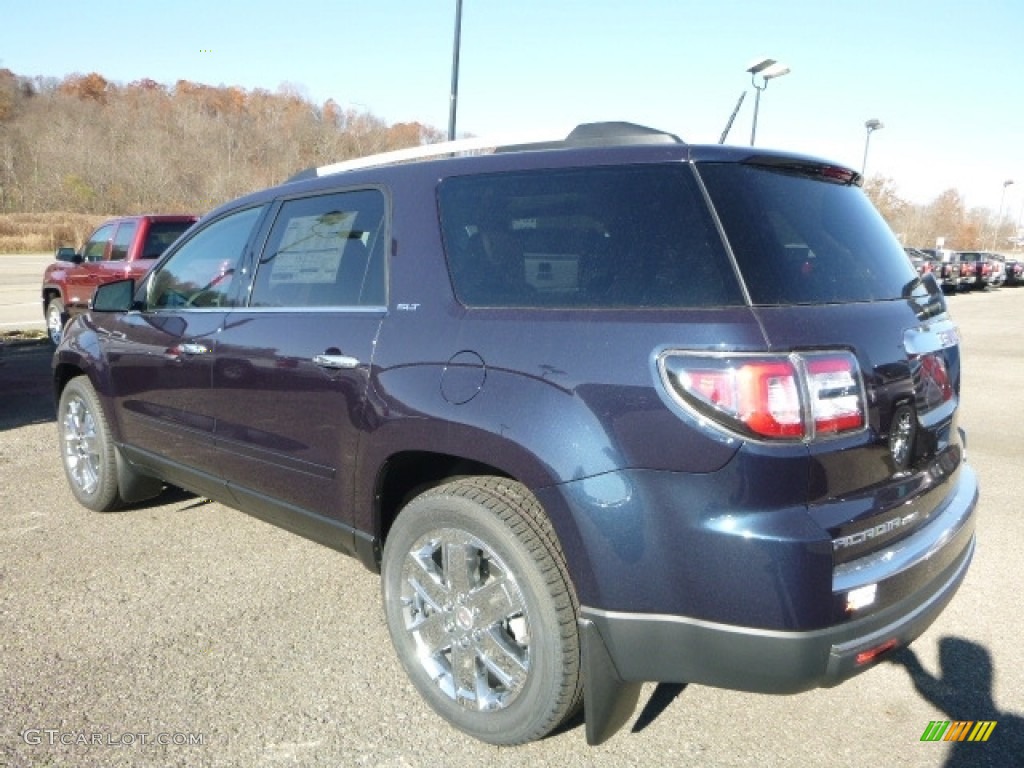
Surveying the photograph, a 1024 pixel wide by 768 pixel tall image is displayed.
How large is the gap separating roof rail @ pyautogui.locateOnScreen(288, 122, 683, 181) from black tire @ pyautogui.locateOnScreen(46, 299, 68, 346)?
9.64 meters

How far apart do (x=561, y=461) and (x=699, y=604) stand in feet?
1.65

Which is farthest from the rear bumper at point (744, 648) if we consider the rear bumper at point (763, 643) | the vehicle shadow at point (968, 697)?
the vehicle shadow at point (968, 697)

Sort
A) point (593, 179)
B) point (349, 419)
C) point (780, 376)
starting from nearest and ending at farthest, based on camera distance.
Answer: point (780, 376)
point (593, 179)
point (349, 419)

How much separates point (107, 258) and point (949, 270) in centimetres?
2882

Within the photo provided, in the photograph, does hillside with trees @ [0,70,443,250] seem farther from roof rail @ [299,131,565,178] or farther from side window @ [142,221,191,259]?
roof rail @ [299,131,565,178]

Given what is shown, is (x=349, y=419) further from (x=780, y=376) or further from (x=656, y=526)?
(x=780, y=376)

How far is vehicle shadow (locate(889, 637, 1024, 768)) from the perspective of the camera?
92.5 inches

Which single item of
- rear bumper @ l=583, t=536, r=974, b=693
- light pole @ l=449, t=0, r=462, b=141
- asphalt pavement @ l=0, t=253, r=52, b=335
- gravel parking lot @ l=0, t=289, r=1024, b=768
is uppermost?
light pole @ l=449, t=0, r=462, b=141

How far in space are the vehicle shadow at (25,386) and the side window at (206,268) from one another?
3370mm

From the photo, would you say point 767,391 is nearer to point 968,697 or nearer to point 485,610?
point 485,610

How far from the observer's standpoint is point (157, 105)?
9188cm

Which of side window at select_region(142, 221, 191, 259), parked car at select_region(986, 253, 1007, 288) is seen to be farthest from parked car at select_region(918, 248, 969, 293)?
side window at select_region(142, 221, 191, 259)

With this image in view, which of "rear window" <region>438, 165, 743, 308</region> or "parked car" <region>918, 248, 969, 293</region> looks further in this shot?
"parked car" <region>918, 248, 969, 293</region>

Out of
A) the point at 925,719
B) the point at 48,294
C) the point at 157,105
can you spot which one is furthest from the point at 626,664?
the point at 157,105
